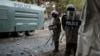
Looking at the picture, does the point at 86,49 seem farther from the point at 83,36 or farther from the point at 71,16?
the point at 71,16

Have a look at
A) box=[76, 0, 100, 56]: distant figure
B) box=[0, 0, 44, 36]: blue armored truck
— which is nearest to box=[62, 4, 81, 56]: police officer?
box=[76, 0, 100, 56]: distant figure

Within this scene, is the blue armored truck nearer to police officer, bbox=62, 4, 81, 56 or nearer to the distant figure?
police officer, bbox=62, 4, 81, 56

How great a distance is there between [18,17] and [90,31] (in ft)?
46.0

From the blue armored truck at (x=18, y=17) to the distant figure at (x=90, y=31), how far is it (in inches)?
487

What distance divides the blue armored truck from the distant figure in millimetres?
12360

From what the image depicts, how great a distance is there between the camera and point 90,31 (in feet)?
19.3

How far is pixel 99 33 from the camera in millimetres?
5719

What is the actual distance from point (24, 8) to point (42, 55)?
350 inches

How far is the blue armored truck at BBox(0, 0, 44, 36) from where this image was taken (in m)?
18.2

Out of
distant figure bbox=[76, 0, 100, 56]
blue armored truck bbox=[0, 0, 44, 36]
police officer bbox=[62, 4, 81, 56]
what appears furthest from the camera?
blue armored truck bbox=[0, 0, 44, 36]

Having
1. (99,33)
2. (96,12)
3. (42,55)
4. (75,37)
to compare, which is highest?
(96,12)

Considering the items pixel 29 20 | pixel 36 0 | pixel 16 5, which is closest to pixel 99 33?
pixel 16 5

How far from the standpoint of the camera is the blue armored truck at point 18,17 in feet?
59.7

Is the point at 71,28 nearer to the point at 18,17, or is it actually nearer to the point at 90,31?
the point at 90,31
